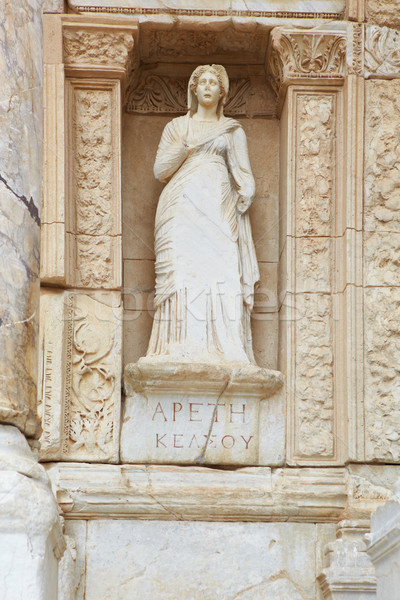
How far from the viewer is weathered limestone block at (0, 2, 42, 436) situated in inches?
262

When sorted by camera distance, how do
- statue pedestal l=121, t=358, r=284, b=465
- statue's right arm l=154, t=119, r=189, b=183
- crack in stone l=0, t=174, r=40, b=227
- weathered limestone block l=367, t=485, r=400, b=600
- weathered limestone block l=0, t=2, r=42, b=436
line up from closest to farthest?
weathered limestone block l=367, t=485, r=400, b=600, weathered limestone block l=0, t=2, r=42, b=436, crack in stone l=0, t=174, r=40, b=227, statue pedestal l=121, t=358, r=284, b=465, statue's right arm l=154, t=119, r=189, b=183

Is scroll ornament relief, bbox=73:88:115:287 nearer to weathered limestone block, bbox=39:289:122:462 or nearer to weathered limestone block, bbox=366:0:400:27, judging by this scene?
weathered limestone block, bbox=39:289:122:462

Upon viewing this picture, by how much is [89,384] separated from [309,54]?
9.59 feet

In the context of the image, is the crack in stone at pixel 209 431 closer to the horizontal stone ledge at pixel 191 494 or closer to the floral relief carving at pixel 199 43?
the horizontal stone ledge at pixel 191 494

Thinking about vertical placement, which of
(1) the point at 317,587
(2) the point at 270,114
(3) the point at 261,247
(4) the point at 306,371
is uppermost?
(2) the point at 270,114

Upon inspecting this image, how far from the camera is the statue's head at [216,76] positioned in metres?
9.77

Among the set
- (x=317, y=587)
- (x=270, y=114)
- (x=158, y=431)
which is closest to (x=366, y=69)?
(x=270, y=114)

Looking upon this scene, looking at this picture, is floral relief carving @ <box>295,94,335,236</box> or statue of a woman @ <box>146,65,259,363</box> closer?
statue of a woman @ <box>146,65,259,363</box>

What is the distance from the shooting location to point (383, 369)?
29.9 feet

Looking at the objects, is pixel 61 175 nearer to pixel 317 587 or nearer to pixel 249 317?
pixel 249 317

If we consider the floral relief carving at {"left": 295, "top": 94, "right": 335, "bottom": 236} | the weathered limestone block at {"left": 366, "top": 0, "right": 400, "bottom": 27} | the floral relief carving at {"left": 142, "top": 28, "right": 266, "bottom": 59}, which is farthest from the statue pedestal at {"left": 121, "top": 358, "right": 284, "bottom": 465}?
the weathered limestone block at {"left": 366, "top": 0, "right": 400, "bottom": 27}

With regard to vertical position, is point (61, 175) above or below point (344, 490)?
above

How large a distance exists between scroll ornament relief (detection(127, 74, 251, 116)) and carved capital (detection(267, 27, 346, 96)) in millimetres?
643

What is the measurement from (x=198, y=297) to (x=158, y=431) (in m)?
0.99
